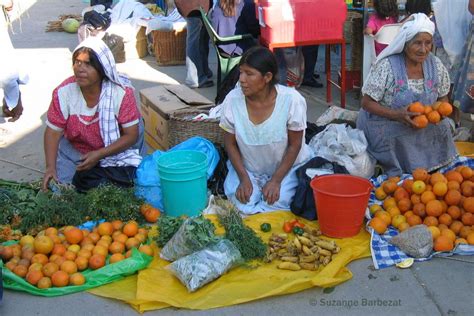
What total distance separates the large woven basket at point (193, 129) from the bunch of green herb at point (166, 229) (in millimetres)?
1283

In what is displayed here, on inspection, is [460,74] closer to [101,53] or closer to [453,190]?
[453,190]

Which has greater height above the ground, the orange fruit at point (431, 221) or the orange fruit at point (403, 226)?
the orange fruit at point (431, 221)

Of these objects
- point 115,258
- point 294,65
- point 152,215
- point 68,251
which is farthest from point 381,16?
point 68,251

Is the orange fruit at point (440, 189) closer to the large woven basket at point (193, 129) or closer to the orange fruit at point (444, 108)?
the orange fruit at point (444, 108)

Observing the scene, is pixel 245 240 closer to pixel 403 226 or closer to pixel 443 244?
pixel 403 226

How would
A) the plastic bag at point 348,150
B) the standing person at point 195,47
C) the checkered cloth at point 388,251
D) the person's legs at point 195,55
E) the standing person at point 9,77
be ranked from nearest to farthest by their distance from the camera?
the checkered cloth at point 388,251 < the plastic bag at point 348,150 < the standing person at point 9,77 < the standing person at point 195,47 < the person's legs at point 195,55

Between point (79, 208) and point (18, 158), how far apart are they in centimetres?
183

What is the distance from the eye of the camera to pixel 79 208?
4.13 meters

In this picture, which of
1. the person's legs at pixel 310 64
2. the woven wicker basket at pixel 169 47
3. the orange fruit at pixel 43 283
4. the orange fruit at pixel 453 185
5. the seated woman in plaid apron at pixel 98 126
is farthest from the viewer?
the woven wicker basket at pixel 169 47

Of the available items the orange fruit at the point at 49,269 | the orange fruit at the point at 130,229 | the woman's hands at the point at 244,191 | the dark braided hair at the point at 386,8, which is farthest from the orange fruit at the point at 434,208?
the dark braided hair at the point at 386,8

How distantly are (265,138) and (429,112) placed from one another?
1.25 m

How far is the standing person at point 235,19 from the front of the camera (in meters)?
6.73

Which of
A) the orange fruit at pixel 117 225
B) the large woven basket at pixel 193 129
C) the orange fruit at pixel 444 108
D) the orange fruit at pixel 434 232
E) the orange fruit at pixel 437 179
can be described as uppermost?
the orange fruit at pixel 444 108

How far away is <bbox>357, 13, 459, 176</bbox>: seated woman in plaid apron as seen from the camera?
180 inches
